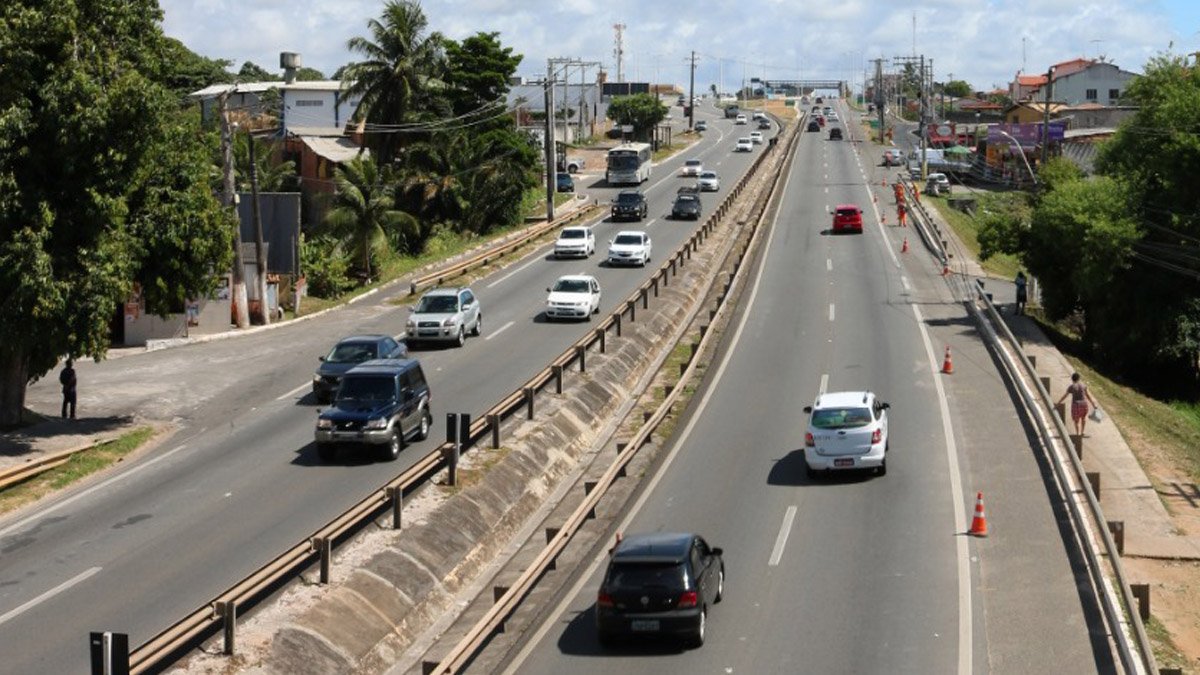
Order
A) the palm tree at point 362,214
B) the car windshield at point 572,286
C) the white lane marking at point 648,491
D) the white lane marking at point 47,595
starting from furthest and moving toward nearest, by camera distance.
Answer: the palm tree at point 362,214, the car windshield at point 572,286, the white lane marking at point 47,595, the white lane marking at point 648,491

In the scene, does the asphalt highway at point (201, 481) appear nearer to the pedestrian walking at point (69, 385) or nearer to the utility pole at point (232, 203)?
the pedestrian walking at point (69, 385)

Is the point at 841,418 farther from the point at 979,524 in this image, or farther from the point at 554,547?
the point at 554,547

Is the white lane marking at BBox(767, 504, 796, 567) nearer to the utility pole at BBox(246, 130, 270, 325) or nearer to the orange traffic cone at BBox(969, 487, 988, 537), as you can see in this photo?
the orange traffic cone at BBox(969, 487, 988, 537)

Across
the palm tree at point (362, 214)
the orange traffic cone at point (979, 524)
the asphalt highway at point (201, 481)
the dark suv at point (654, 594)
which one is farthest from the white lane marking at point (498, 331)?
the dark suv at point (654, 594)

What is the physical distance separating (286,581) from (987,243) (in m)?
37.5

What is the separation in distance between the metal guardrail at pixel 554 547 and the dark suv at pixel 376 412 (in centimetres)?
471

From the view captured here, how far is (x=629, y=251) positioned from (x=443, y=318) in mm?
19655

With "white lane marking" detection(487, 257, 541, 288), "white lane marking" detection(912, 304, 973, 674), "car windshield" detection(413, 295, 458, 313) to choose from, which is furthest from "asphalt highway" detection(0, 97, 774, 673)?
"white lane marking" detection(912, 304, 973, 674)

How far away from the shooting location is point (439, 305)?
43719mm

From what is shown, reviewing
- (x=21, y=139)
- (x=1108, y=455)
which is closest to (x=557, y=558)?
(x=1108, y=455)

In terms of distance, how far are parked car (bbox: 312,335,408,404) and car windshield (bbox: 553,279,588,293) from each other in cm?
1265

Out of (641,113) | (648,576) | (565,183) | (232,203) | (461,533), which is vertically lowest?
(461,533)

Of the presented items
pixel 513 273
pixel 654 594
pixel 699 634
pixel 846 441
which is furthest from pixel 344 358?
pixel 513 273

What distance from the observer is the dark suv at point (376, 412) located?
2958 centimetres
